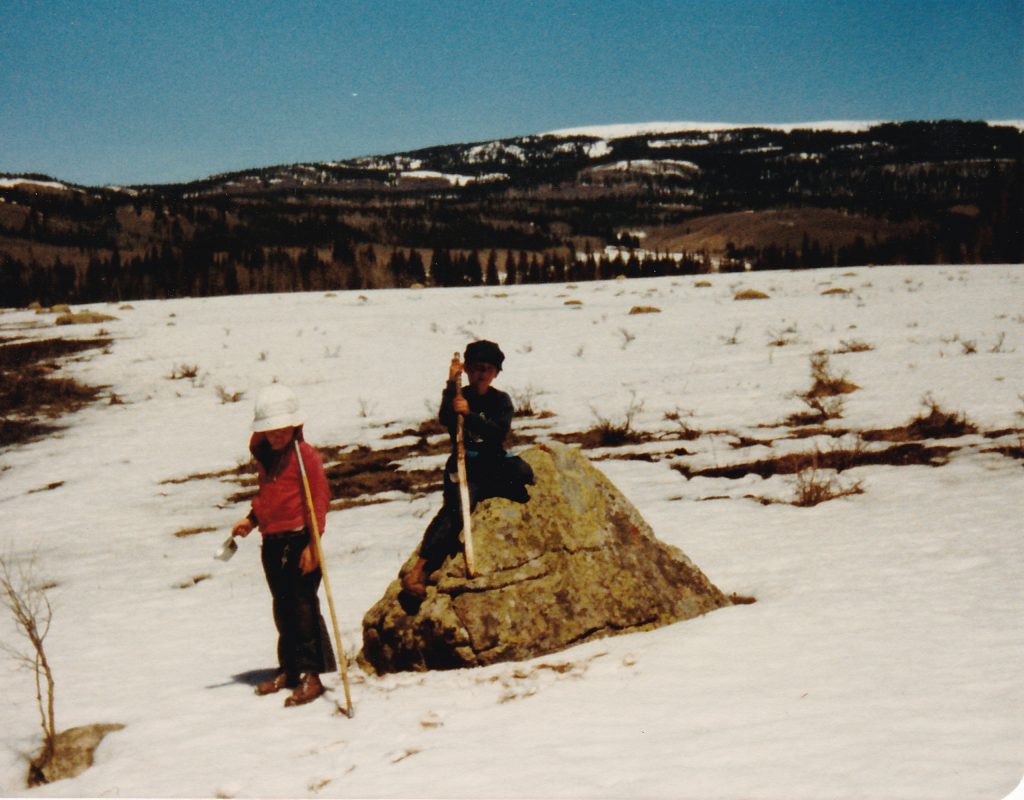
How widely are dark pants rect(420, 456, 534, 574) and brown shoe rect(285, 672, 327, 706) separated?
100 cm

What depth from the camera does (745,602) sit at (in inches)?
223

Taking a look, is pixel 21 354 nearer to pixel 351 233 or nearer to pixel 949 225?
pixel 949 225

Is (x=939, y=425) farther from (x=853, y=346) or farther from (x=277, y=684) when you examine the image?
(x=277, y=684)

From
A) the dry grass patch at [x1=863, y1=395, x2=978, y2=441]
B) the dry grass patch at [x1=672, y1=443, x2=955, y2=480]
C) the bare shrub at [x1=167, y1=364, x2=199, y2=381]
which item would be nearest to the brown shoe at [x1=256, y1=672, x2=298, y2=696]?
the dry grass patch at [x1=672, y1=443, x2=955, y2=480]

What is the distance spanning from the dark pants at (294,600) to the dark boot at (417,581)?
0.59 m

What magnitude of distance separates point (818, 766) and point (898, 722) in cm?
63

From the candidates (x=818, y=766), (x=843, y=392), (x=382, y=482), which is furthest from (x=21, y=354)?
(x=818, y=766)

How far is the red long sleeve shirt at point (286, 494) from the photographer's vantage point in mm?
4766

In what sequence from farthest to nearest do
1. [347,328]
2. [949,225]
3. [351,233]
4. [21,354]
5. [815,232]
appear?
[351,233]
[815,232]
[949,225]
[347,328]
[21,354]

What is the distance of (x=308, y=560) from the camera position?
468cm

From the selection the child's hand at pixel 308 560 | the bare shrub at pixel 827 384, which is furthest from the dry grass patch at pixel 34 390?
the bare shrub at pixel 827 384

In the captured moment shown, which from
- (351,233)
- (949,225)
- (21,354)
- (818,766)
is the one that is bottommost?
(818,766)

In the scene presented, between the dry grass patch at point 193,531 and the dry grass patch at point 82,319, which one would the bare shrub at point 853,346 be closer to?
the dry grass patch at point 193,531

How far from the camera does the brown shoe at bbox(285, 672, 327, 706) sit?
14.9 feet
